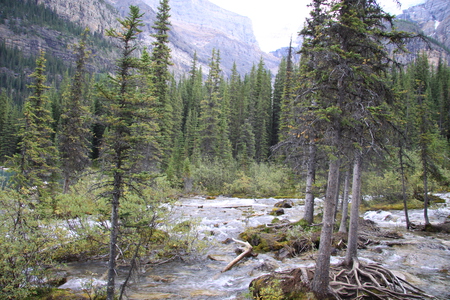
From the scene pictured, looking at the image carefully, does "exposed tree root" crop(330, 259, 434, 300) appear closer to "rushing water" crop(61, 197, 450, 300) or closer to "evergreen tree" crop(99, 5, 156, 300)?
"rushing water" crop(61, 197, 450, 300)

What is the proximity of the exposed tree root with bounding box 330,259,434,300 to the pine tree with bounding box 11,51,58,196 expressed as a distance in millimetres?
15605

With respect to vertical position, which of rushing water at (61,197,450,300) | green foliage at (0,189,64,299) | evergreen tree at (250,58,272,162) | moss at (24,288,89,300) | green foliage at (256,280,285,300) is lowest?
rushing water at (61,197,450,300)

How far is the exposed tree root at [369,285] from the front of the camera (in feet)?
28.1

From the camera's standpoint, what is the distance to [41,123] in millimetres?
24188

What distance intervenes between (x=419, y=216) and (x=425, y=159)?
7.85m

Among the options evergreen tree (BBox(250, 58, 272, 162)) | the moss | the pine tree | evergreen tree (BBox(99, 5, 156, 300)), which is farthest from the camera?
evergreen tree (BBox(250, 58, 272, 162))

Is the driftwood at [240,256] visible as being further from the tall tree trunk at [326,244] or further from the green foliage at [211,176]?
the green foliage at [211,176]

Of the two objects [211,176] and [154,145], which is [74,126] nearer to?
[154,145]

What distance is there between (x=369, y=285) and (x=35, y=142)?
812 inches

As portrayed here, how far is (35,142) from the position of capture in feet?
60.0

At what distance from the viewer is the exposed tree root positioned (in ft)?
28.1

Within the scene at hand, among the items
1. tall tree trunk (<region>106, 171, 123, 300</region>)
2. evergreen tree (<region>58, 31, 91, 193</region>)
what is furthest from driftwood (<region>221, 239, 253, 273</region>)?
evergreen tree (<region>58, 31, 91, 193</region>)

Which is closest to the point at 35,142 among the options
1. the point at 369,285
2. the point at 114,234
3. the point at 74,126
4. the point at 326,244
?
the point at 74,126

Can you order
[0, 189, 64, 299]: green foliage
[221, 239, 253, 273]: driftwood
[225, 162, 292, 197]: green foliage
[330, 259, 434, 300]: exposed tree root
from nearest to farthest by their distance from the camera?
1. [0, 189, 64, 299]: green foliage
2. [330, 259, 434, 300]: exposed tree root
3. [221, 239, 253, 273]: driftwood
4. [225, 162, 292, 197]: green foliage
